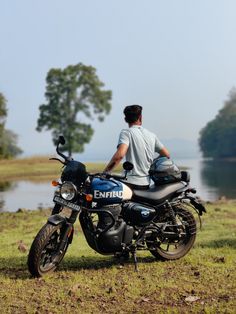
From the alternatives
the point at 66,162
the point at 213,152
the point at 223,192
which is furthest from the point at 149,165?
the point at 213,152

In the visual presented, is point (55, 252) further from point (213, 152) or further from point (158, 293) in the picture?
point (213, 152)

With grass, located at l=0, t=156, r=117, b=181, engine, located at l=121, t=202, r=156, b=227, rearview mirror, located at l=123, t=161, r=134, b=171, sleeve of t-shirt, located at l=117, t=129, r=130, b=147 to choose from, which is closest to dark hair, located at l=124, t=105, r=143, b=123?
sleeve of t-shirt, located at l=117, t=129, r=130, b=147

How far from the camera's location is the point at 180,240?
27.7 feet

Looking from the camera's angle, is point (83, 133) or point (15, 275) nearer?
point (15, 275)

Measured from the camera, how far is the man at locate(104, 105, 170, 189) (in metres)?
7.80

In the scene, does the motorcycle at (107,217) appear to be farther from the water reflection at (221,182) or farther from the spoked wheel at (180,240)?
the water reflection at (221,182)

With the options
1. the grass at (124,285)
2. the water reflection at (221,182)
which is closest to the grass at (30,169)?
the water reflection at (221,182)

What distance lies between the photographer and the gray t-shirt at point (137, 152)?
7.83 m

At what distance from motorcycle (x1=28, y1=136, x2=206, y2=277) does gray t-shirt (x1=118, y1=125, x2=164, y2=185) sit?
203 mm

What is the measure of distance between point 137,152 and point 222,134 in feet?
457

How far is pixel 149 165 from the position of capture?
8.03 m

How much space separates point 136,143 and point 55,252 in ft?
7.06

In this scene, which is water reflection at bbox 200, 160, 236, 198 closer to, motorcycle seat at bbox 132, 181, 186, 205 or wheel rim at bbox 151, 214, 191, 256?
wheel rim at bbox 151, 214, 191, 256

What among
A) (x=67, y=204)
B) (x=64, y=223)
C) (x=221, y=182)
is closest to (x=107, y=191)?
(x=67, y=204)
